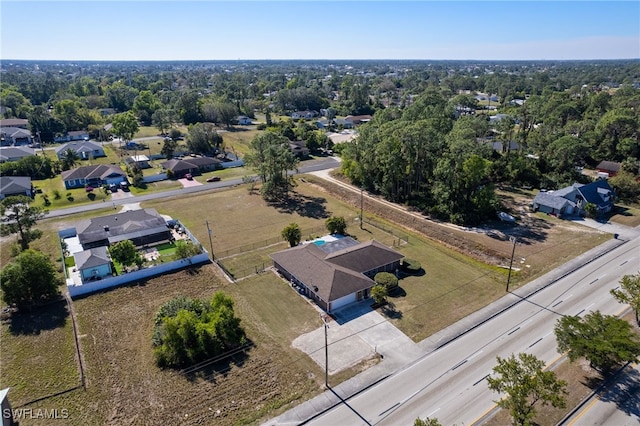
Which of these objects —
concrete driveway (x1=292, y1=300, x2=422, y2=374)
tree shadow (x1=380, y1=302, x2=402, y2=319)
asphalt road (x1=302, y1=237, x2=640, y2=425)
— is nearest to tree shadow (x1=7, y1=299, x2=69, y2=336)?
concrete driveway (x1=292, y1=300, x2=422, y2=374)

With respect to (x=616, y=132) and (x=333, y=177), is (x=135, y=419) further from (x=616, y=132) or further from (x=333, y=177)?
(x=616, y=132)

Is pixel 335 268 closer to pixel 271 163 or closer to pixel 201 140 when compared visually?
pixel 271 163

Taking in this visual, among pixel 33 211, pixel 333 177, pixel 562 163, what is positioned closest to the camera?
pixel 33 211

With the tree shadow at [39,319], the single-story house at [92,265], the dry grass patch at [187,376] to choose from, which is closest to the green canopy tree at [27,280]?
the tree shadow at [39,319]

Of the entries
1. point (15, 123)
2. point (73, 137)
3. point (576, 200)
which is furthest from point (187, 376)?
point (15, 123)

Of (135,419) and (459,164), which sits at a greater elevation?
(459,164)

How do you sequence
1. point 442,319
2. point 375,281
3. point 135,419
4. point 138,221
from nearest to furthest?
point 135,419 → point 442,319 → point 375,281 → point 138,221

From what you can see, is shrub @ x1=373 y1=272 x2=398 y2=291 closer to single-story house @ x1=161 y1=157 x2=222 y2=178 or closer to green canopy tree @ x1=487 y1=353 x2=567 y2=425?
green canopy tree @ x1=487 y1=353 x2=567 y2=425

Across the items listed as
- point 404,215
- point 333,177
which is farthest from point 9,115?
point 404,215
